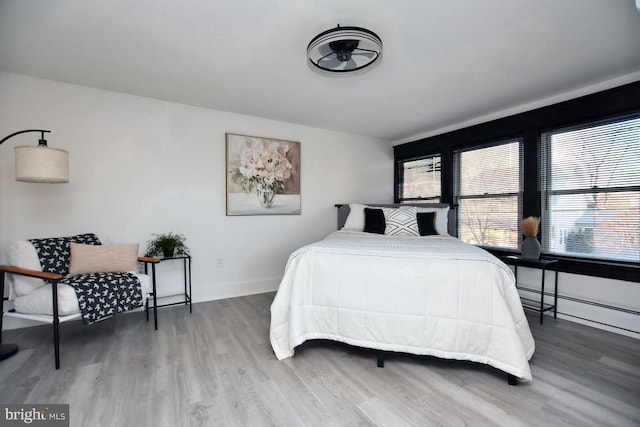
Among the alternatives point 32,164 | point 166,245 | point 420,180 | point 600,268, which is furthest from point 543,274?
point 32,164

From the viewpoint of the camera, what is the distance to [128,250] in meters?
2.57

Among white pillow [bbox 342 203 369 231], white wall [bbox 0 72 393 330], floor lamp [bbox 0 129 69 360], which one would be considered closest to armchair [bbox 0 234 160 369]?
floor lamp [bbox 0 129 69 360]

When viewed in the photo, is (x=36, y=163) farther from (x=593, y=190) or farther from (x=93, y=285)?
(x=593, y=190)

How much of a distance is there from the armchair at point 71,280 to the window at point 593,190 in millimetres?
4088

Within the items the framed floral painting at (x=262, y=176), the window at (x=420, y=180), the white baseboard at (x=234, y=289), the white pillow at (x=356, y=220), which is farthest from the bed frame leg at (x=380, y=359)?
the window at (x=420, y=180)

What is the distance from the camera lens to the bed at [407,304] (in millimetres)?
1762

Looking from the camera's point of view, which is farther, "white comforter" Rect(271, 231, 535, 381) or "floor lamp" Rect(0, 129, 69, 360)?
"floor lamp" Rect(0, 129, 69, 360)

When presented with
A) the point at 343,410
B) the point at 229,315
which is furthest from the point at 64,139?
the point at 343,410

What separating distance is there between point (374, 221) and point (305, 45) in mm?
2048

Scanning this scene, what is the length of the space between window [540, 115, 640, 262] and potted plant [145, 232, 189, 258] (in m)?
3.93

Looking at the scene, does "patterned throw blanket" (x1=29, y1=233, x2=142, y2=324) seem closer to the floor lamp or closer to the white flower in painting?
the floor lamp

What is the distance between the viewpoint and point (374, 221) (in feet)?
11.5

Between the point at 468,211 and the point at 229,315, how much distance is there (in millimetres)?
3262

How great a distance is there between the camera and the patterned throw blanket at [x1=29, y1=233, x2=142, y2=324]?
6.95 feet
